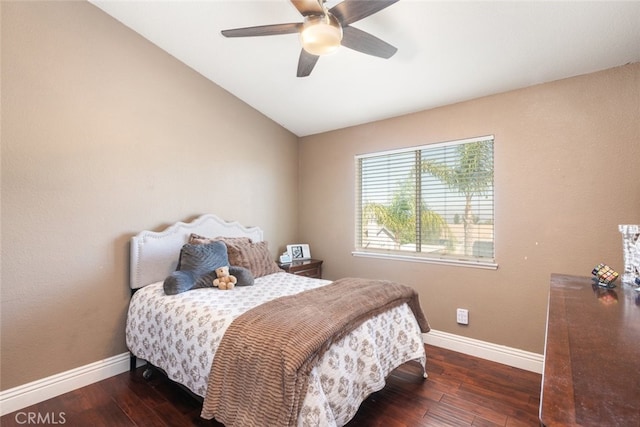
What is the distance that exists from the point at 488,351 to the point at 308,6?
9.80ft

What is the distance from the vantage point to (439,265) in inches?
119

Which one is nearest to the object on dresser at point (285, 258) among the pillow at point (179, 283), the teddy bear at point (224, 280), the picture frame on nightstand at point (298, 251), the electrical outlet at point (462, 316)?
the picture frame on nightstand at point (298, 251)

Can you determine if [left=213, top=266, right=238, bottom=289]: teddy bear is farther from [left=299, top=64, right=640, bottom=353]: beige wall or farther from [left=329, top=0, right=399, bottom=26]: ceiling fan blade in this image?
[left=329, top=0, right=399, bottom=26]: ceiling fan blade

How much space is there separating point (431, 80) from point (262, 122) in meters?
2.00

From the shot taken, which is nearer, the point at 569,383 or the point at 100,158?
the point at 569,383

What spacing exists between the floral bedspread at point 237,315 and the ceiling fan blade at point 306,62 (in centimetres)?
163

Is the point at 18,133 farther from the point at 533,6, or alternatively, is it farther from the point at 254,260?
the point at 533,6

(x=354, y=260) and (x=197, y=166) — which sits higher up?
(x=197, y=166)

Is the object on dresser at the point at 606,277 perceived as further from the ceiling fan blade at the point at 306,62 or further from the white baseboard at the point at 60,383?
the white baseboard at the point at 60,383

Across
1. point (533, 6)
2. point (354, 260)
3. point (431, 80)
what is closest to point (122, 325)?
point (354, 260)

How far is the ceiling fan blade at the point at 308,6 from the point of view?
1555 millimetres

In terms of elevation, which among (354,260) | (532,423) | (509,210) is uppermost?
(509,210)

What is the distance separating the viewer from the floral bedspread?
1.60m

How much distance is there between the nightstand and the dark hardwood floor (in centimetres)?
148
